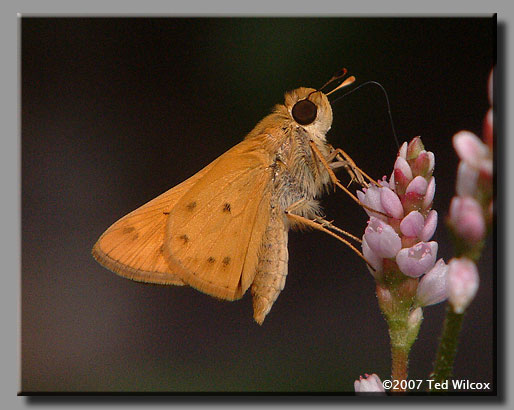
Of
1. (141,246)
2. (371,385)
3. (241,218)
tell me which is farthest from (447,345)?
(141,246)

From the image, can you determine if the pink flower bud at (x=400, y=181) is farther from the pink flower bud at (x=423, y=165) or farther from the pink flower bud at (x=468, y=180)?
the pink flower bud at (x=468, y=180)

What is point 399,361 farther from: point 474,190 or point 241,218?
point 241,218

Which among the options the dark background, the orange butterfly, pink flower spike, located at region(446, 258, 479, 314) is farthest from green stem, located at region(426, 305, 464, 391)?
the dark background

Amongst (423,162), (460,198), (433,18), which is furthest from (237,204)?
(460,198)

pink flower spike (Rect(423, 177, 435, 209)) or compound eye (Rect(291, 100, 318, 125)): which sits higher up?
compound eye (Rect(291, 100, 318, 125))

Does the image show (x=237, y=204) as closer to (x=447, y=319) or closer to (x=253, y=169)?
(x=253, y=169)

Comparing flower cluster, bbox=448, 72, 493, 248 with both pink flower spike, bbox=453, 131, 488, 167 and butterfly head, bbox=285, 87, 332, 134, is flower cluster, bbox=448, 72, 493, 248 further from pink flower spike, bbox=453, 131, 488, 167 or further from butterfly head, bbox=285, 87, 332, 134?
butterfly head, bbox=285, 87, 332, 134
